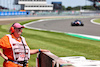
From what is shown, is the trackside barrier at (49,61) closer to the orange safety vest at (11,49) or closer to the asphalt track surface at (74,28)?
the orange safety vest at (11,49)

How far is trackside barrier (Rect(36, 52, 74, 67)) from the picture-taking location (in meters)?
4.19

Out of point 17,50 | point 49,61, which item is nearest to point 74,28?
point 49,61

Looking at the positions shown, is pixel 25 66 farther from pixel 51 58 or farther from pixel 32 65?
pixel 32 65

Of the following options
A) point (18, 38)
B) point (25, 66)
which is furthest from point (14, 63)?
point (18, 38)

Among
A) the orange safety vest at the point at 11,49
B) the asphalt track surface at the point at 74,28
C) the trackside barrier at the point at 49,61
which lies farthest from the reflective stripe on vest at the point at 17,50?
the asphalt track surface at the point at 74,28

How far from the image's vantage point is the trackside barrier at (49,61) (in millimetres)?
4195

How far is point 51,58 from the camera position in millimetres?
4859

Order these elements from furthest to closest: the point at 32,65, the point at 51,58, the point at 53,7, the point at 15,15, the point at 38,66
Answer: the point at 53,7 < the point at 15,15 < the point at 32,65 < the point at 38,66 < the point at 51,58

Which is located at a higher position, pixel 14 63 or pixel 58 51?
pixel 14 63

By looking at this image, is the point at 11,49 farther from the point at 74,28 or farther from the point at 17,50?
the point at 74,28

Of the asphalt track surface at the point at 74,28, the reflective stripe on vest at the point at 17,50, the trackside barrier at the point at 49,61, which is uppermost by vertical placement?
the reflective stripe on vest at the point at 17,50

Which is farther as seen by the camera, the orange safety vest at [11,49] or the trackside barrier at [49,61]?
the orange safety vest at [11,49]

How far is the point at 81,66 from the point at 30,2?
181 metres

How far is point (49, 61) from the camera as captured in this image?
5.03m
